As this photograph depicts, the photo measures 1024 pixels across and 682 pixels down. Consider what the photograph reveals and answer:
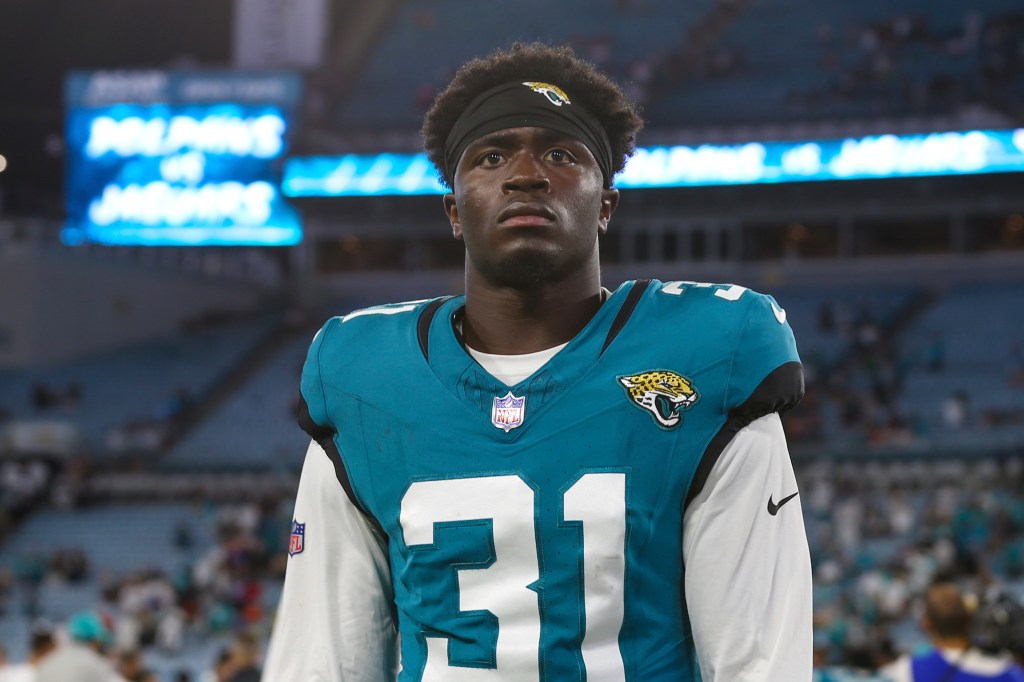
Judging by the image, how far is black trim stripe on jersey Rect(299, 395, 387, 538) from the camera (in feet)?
6.57

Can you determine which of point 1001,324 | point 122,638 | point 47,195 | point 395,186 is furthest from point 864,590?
point 47,195

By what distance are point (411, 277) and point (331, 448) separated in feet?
82.7

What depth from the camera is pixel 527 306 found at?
6.75 ft

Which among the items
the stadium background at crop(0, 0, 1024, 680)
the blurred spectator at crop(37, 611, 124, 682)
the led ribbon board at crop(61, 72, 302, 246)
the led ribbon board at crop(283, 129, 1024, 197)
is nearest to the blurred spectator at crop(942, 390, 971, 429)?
the stadium background at crop(0, 0, 1024, 680)

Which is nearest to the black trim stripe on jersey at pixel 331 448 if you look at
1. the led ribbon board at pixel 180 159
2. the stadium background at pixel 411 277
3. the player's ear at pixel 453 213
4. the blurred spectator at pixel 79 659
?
the player's ear at pixel 453 213

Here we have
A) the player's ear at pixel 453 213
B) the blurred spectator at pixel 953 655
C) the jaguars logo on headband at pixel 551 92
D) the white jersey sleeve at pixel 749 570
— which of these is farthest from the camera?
the blurred spectator at pixel 953 655

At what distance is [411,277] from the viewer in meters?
27.1

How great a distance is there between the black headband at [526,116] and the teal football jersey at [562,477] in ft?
0.93

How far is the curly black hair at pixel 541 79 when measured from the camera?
2.11 m

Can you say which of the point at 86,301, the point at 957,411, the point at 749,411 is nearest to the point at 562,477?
the point at 749,411

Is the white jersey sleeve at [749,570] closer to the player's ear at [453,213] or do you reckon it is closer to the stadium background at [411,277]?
the player's ear at [453,213]

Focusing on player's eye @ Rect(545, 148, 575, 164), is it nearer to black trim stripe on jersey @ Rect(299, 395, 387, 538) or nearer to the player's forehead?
the player's forehead

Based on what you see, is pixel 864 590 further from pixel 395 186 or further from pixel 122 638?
pixel 395 186

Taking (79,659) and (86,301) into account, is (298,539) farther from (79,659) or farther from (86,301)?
(86,301)
